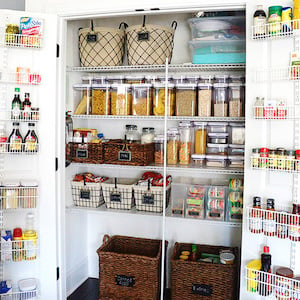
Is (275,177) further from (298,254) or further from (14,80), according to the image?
(14,80)

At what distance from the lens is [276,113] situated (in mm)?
2090

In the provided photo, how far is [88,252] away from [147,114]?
56.0 inches

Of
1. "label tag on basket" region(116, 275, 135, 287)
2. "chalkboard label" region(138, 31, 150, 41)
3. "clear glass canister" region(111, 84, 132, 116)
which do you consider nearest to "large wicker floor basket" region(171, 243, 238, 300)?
"label tag on basket" region(116, 275, 135, 287)

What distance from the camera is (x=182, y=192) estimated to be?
2809 mm

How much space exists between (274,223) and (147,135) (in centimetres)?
124

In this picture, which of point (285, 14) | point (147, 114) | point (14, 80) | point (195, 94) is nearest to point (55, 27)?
point (14, 80)

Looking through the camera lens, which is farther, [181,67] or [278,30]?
[181,67]

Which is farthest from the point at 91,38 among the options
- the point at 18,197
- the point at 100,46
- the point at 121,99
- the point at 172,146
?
the point at 18,197

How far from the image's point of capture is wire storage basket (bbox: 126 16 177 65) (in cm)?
275

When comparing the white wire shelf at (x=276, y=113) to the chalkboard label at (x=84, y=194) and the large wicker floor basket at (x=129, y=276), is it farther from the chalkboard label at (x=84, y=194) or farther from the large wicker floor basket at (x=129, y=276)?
the chalkboard label at (x=84, y=194)

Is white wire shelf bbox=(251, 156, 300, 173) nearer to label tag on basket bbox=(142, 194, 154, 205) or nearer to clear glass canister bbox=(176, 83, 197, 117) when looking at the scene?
clear glass canister bbox=(176, 83, 197, 117)

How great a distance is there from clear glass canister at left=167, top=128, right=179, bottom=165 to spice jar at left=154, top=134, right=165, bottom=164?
7 cm

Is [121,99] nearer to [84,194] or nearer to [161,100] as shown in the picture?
[161,100]

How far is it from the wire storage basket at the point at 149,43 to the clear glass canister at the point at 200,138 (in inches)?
22.3
